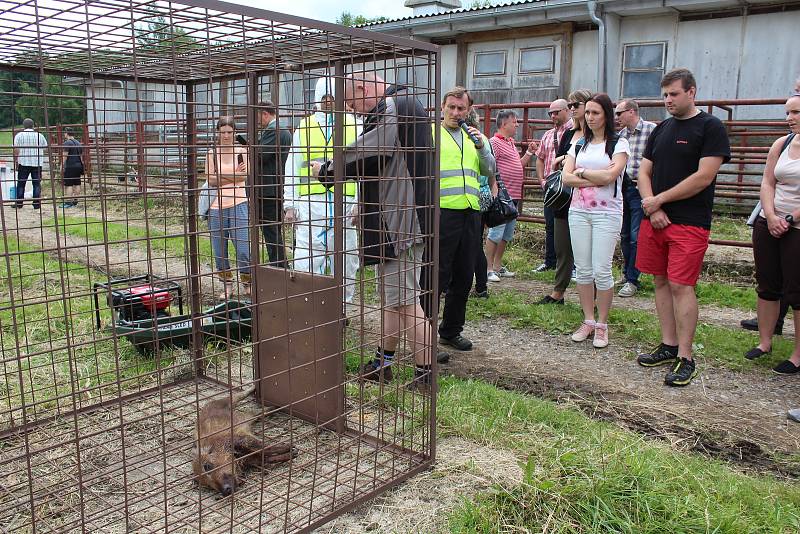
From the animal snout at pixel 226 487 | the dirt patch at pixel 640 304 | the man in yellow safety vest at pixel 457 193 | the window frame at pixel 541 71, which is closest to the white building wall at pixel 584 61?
the window frame at pixel 541 71

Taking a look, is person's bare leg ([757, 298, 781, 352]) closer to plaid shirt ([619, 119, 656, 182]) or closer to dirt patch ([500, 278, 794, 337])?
dirt patch ([500, 278, 794, 337])

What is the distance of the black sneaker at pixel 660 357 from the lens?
199 inches

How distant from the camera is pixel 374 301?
618cm

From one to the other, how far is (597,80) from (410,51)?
456 inches

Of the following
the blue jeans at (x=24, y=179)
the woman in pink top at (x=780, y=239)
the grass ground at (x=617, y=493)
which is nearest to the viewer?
the grass ground at (x=617, y=493)

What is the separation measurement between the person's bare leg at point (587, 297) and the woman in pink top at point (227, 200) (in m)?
2.78

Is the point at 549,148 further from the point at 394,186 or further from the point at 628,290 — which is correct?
the point at 394,186

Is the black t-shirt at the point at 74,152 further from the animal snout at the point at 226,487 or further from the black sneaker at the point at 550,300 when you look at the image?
the black sneaker at the point at 550,300

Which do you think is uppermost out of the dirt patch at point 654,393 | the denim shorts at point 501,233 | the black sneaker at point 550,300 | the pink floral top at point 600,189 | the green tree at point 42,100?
the green tree at point 42,100

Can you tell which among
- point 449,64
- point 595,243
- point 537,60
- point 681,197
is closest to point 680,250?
point 681,197

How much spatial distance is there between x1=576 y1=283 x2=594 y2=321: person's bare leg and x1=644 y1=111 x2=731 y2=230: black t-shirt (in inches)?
42.0

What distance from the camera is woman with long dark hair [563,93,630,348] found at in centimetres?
527

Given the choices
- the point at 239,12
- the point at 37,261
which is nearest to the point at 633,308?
the point at 239,12

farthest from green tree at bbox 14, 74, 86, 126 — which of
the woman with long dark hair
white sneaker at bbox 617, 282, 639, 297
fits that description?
white sneaker at bbox 617, 282, 639, 297
